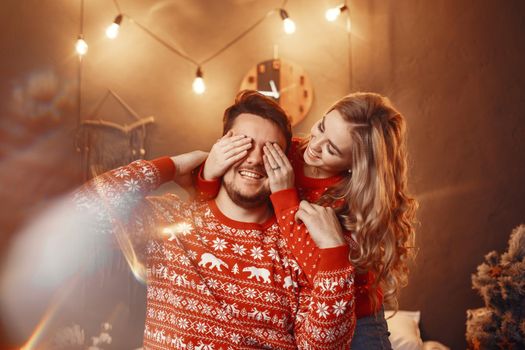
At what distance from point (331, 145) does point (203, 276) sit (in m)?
0.57

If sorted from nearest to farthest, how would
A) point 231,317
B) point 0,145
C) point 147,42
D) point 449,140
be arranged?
point 231,317 < point 0,145 < point 449,140 < point 147,42

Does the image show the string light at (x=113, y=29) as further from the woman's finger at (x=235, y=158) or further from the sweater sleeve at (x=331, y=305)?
the sweater sleeve at (x=331, y=305)

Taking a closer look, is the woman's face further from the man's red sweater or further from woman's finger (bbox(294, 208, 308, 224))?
woman's finger (bbox(294, 208, 308, 224))

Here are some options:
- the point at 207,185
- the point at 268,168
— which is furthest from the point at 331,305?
the point at 207,185

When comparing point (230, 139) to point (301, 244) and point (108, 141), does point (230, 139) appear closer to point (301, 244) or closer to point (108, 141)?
point (301, 244)

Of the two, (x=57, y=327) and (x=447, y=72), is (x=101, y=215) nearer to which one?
(x=57, y=327)

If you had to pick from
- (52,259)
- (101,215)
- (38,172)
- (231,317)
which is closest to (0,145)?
(38,172)

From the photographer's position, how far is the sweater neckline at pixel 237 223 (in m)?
1.73

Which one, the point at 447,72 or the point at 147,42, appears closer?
the point at 447,72

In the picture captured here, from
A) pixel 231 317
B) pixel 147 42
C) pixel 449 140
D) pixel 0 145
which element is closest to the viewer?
pixel 231 317

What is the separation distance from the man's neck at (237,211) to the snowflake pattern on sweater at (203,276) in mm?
67

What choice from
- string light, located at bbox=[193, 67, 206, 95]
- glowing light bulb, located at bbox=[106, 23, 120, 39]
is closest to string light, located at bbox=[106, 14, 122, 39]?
glowing light bulb, located at bbox=[106, 23, 120, 39]

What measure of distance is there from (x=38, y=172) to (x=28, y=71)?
1.94 feet

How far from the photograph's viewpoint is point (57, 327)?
10.1 feet
